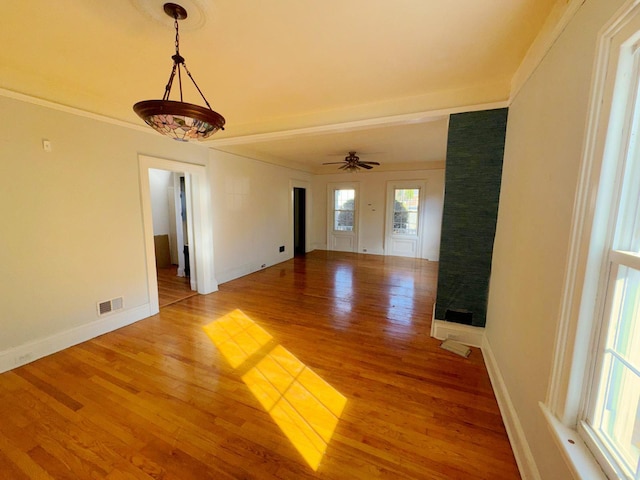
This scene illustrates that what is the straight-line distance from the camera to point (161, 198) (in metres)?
5.85

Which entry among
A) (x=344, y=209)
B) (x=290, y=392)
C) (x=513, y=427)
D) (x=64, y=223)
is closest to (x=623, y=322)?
(x=513, y=427)

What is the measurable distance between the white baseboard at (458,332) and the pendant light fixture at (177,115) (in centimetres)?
278

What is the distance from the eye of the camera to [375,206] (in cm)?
725

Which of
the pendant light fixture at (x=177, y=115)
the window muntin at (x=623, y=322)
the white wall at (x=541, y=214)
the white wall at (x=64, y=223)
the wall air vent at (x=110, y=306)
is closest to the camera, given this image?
the window muntin at (x=623, y=322)

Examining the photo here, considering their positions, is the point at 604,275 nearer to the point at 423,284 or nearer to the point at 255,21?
the point at 255,21

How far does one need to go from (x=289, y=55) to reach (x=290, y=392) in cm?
254

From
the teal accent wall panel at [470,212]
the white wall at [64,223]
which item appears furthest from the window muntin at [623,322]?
the white wall at [64,223]

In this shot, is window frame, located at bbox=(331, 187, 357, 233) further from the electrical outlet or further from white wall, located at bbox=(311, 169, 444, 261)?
the electrical outlet

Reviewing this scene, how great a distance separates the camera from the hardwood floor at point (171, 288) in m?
3.91

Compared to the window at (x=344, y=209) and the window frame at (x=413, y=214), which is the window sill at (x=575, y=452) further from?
the window at (x=344, y=209)

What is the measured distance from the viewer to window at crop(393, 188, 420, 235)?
269 inches

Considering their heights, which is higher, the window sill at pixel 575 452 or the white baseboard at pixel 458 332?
the window sill at pixel 575 452

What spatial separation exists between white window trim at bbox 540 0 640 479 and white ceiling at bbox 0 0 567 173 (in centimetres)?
83

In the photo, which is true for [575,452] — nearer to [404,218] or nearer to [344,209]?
[404,218]
